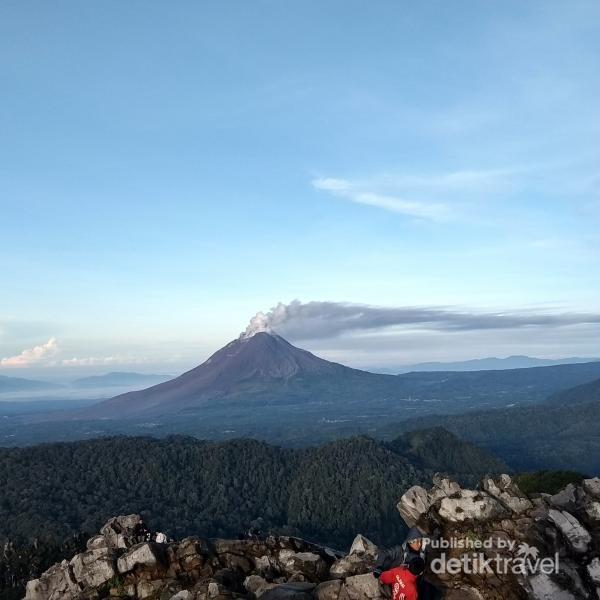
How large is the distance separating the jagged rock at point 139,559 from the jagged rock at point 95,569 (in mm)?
715

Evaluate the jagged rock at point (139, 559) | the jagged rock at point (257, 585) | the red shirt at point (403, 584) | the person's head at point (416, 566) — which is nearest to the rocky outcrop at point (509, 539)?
the red shirt at point (403, 584)

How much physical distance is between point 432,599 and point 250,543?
11530mm

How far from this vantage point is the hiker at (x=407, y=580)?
63.4 feet

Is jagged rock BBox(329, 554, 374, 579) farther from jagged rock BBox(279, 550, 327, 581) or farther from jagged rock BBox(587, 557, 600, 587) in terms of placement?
jagged rock BBox(587, 557, 600, 587)

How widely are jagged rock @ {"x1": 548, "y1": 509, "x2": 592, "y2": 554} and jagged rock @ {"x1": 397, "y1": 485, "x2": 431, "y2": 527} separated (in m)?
6.01

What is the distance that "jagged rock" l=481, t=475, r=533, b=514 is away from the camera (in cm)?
2686

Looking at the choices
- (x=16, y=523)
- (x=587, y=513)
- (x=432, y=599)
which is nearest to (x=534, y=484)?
(x=587, y=513)

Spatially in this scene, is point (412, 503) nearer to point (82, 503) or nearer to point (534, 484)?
point (534, 484)

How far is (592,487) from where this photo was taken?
28.6 meters

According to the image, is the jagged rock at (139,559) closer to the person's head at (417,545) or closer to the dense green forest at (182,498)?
the person's head at (417,545)

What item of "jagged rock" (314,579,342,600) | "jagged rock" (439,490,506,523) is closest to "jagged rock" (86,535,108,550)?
"jagged rock" (314,579,342,600)

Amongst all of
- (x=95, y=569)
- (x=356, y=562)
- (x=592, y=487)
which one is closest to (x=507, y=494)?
(x=592, y=487)

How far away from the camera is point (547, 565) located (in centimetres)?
2270

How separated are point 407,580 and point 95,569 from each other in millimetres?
17958
